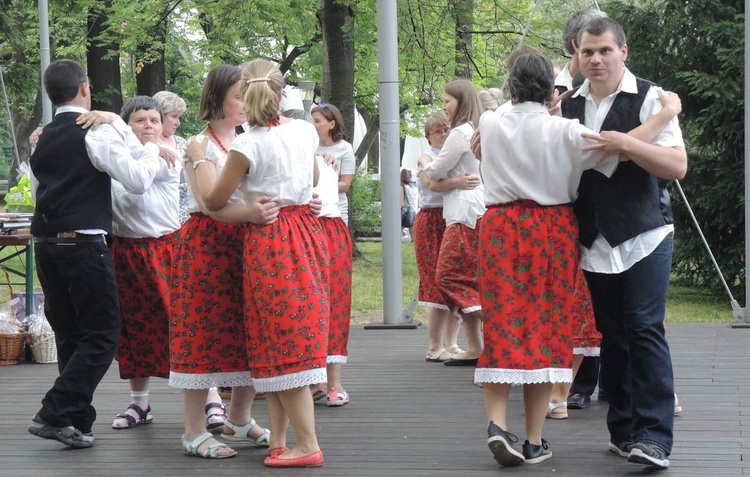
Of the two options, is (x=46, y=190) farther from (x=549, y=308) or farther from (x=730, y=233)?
(x=730, y=233)

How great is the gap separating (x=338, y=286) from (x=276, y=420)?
1.44 metres

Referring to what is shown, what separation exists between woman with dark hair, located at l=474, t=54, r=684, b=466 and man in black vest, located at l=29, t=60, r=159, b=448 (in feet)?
5.50

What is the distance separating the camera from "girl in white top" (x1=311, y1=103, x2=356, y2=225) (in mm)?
6973

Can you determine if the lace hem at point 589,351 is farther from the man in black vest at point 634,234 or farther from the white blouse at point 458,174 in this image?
the white blouse at point 458,174

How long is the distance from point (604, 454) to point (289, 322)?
148 cm

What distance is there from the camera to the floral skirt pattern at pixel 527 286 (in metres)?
4.72

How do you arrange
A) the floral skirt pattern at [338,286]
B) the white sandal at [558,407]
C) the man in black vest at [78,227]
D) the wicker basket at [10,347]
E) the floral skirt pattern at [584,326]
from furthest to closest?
1. the wicker basket at [10,347]
2. the floral skirt pattern at [338,286]
3. the floral skirt pattern at [584,326]
4. the white sandal at [558,407]
5. the man in black vest at [78,227]

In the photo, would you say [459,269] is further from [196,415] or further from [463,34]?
[463,34]

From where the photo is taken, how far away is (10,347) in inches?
318

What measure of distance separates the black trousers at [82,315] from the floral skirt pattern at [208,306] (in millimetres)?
511

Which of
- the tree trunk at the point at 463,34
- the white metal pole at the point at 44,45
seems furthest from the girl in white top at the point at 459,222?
the tree trunk at the point at 463,34

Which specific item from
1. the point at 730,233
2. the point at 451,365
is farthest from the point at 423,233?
the point at 730,233

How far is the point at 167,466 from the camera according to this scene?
506 centimetres

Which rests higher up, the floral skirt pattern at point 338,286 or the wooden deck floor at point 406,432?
the floral skirt pattern at point 338,286
